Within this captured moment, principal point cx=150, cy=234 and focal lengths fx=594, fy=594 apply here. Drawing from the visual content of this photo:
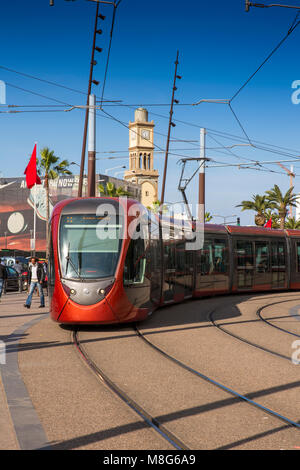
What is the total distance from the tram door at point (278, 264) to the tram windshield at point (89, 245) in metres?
13.8

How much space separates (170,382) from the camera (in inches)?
307

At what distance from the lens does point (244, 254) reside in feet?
77.7

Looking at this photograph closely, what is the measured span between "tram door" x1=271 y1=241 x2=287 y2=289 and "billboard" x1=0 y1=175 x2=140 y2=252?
58282 millimetres

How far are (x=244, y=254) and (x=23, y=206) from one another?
213 feet

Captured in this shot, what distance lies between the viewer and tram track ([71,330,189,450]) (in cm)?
527

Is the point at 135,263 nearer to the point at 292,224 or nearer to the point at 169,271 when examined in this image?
the point at 169,271

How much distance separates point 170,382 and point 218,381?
0.65 metres

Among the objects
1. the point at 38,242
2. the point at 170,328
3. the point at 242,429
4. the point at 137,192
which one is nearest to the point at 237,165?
the point at 170,328

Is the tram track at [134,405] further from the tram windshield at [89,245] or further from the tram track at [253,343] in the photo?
the tram track at [253,343]

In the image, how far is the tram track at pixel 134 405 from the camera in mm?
5269

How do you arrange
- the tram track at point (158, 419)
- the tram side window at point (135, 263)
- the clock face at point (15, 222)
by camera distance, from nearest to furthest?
1. the tram track at point (158, 419)
2. the tram side window at point (135, 263)
3. the clock face at point (15, 222)

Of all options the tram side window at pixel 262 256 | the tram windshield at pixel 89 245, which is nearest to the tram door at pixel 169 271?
the tram windshield at pixel 89 245

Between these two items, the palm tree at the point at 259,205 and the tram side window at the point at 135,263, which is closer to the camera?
the tram side window at the point at 135,263
